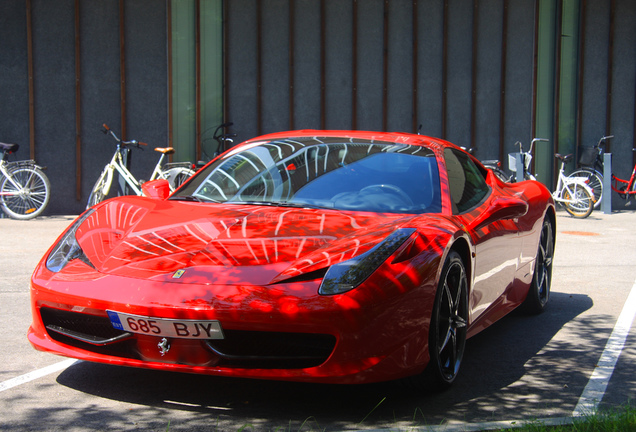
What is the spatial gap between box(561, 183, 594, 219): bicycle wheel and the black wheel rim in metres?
10.3

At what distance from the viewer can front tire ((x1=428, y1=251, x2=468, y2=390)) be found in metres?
3.85

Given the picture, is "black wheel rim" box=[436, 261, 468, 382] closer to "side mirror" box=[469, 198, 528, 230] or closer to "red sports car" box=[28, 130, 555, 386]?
"red sports car" box=[28, 130, 555, 386]

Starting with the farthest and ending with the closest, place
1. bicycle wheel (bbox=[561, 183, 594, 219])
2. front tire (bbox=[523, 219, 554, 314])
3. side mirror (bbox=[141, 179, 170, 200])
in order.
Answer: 1. bicycle wheel (bbox=[561, 183, 594, 219])
2. front tire (bbox=[523, 219, 554, 314])
3. side mirror (bbox=[141, 179, 170, 200])

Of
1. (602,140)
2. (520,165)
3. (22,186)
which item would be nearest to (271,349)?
(22,186)

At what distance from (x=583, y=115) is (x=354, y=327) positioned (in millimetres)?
13119

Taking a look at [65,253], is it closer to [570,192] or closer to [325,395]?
[325,395]

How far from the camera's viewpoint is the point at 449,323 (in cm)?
409

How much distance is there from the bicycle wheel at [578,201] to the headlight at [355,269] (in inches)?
430

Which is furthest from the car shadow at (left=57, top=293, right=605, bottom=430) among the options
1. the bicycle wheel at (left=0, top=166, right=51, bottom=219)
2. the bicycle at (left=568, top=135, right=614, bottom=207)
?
the bicycle at (left=568, top=135, right=614, bottom=207)

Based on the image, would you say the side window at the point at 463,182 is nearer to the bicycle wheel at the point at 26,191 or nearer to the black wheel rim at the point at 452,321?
the black wheel rim at the point at 452,321

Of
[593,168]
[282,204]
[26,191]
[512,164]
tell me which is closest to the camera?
[282,204]

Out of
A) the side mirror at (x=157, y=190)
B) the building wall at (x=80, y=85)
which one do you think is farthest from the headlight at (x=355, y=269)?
the building wall at (x=80, y=85)

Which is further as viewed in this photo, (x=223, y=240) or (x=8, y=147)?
(x=8, y=147)

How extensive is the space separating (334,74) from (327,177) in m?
10.3
